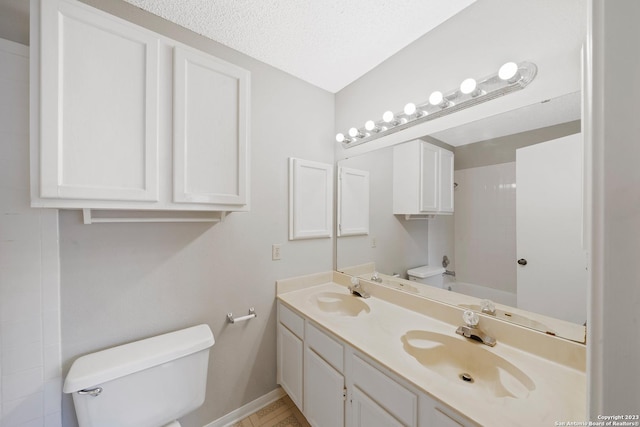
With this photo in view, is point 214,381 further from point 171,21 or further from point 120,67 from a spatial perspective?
point 171,21

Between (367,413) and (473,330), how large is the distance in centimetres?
60

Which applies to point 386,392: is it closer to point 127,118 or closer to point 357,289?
point 357,289

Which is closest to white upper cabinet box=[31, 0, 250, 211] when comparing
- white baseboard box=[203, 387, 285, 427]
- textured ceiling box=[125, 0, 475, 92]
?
textured ceiling box=[125, 0, 475, 92]

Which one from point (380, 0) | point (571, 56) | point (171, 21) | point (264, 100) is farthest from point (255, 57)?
point (571, 56)

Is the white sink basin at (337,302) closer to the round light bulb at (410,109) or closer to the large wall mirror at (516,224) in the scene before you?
the large wall mirror at (516,224)

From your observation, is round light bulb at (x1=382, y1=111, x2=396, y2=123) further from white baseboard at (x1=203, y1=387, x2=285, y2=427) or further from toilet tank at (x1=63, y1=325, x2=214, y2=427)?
white baseboard at (x1=203, y1=387, x2=285, y2=427)

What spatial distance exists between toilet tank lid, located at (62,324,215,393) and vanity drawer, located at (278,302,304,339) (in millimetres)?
495

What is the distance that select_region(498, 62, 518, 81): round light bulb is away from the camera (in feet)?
3.38

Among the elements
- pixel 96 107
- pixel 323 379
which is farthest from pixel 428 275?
pixel 96 107

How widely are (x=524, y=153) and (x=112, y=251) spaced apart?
2058mm

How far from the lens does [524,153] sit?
3.55ft

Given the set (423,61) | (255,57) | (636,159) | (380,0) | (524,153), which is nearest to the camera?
(636,159)

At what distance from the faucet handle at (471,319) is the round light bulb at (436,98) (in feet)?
3.62

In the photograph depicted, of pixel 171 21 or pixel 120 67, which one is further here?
pixel 171 21
